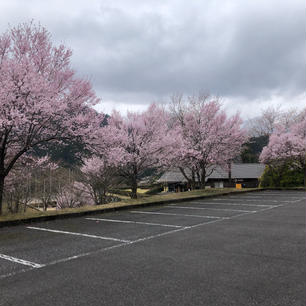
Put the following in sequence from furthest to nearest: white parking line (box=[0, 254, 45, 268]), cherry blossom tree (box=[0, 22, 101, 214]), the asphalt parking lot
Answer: cherry blossom tree (box=[0, 22, 101, 214]) < white parking line (box=[0, 254, 45, 268]) < the asphalt parking lot

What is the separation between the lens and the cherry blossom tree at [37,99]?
Answer: 8.65 metres

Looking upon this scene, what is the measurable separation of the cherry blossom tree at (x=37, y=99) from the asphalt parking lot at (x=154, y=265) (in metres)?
3.55

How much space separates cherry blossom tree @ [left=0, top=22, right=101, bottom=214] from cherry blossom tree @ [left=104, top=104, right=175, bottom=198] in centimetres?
387

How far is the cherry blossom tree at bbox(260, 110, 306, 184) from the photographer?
84.1 ft

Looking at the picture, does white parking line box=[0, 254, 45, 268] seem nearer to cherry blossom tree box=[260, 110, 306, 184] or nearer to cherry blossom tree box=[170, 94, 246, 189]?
cherry blossom tree box=[170, 94, 246, 189]

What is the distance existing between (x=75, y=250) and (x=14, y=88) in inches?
236

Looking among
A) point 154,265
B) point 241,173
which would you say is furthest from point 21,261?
point 241,173

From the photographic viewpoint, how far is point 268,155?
2722 cm

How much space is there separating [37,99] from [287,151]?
79.1 feet

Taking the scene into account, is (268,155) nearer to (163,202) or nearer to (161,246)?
(163,202)

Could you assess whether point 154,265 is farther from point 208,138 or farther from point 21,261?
point 208,138

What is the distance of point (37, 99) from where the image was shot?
9062mm

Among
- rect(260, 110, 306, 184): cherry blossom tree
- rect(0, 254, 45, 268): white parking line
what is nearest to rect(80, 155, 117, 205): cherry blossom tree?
rect(0, 254, 45, 268): white parking line

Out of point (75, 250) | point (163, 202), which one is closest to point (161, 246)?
point (75, 250)
